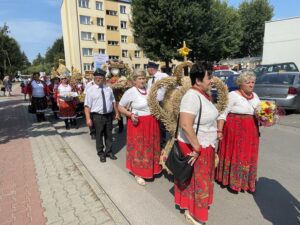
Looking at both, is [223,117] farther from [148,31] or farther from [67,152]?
[148,31]

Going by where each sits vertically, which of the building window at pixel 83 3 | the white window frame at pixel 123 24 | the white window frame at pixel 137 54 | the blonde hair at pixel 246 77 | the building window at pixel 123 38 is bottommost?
the blonde hair at pixel 246 77

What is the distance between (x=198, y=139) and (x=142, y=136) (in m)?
1.54

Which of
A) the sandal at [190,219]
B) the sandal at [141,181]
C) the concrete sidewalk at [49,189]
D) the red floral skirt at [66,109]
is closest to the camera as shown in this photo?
the sandal at [190,219]

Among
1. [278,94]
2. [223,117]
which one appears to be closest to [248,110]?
[223,117]

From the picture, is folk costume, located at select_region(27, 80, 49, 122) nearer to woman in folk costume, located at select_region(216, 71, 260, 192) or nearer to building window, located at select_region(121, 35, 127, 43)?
woman in folk costume, located at select_region(216, 71, 260, 192)

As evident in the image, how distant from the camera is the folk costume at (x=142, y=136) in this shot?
408 cm

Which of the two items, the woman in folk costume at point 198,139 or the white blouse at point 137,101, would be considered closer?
the woman in folk costume at point 198,139

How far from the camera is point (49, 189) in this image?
4125 millimetres

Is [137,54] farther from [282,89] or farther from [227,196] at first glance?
[227,196]

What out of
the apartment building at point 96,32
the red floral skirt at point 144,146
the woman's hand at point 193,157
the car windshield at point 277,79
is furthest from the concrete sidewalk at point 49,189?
the apartment building at point 96,32

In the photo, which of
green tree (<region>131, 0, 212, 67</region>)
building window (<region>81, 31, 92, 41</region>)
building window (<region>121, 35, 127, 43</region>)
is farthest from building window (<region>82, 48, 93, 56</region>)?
green tree (<region>131, 0, 212, 67</region>)

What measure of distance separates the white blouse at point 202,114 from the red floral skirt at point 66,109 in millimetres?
6345

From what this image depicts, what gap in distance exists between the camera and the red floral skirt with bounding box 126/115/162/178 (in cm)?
411

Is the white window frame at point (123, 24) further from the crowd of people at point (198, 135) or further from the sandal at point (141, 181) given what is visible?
the sandal at point (141, 181)
